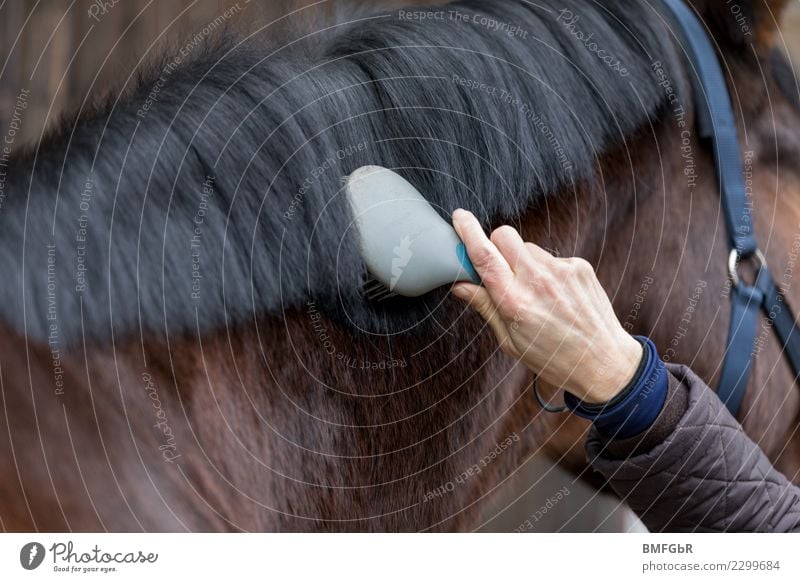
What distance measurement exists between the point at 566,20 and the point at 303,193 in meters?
0.19

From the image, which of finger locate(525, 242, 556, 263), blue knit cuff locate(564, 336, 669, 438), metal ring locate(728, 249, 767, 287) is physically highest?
finger locate(525, 242, 556, 263)

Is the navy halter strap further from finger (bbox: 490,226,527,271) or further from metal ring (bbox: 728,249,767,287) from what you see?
finger (bbox: 490,226,527,271)

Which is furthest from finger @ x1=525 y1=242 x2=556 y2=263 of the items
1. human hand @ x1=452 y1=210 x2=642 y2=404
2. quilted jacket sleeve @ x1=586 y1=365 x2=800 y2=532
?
quilted jacket sleeve @ x1=586 y1=365 x2=800 y2=532

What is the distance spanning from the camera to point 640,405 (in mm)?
378

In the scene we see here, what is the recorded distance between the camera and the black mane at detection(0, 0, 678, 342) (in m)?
0.32

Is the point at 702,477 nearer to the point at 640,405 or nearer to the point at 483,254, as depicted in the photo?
the point at 640,405

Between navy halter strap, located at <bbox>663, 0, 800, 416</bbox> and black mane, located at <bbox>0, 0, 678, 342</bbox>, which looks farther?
navy halter strap, located at <bbox>663, 0, 800, 416</bbox>

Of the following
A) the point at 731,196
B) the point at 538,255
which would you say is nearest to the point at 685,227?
the point at 731,196

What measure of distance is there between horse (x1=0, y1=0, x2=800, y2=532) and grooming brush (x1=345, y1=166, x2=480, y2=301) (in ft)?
0.03

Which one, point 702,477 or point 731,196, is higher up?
Answer: point 731,196

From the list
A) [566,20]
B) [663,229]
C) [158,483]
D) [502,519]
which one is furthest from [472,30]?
[502,519]

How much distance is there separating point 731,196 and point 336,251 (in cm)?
24

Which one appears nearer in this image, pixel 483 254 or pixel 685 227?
pixel 483 254
